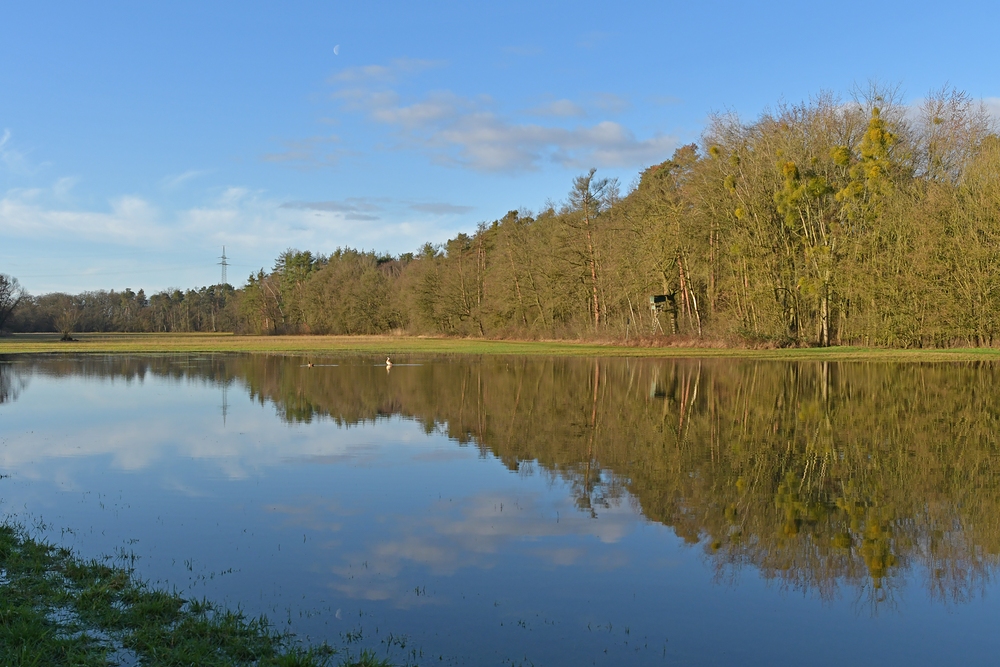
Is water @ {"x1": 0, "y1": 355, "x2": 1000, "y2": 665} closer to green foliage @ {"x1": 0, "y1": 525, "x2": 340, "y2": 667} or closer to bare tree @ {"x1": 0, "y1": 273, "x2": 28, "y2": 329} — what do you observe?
green foliage @ {"x1": 0, "y1": 525, "x2": 340, "y2": 667}

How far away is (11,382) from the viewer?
29.1 meters

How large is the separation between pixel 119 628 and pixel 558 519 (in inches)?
195

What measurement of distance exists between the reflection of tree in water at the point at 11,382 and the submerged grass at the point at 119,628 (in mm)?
18746

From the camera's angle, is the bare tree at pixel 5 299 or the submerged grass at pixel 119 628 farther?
the bare tree at pixel 5 299

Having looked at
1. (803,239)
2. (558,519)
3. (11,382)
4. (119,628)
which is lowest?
(558,519)

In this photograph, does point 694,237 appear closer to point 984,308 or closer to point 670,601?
point 984,308

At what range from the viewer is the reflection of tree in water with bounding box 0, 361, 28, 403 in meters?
24.0

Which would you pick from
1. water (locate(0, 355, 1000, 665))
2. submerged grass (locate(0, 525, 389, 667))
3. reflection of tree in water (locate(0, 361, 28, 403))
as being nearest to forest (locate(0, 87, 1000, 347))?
water (locate(0, 355, 1000, 665))

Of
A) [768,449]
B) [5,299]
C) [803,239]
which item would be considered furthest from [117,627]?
[5,299]

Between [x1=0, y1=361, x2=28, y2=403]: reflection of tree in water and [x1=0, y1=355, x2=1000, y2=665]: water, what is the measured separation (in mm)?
3833

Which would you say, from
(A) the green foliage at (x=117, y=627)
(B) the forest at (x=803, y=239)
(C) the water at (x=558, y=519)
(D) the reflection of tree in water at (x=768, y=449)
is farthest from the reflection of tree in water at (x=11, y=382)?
(B) the forest at (x=803, y=239)

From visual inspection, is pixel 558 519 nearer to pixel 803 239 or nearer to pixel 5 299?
pixel 803 239

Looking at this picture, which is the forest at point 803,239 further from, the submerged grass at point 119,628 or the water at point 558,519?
the submerged grass at point 119,628

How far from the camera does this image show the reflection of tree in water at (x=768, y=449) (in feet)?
26.3
